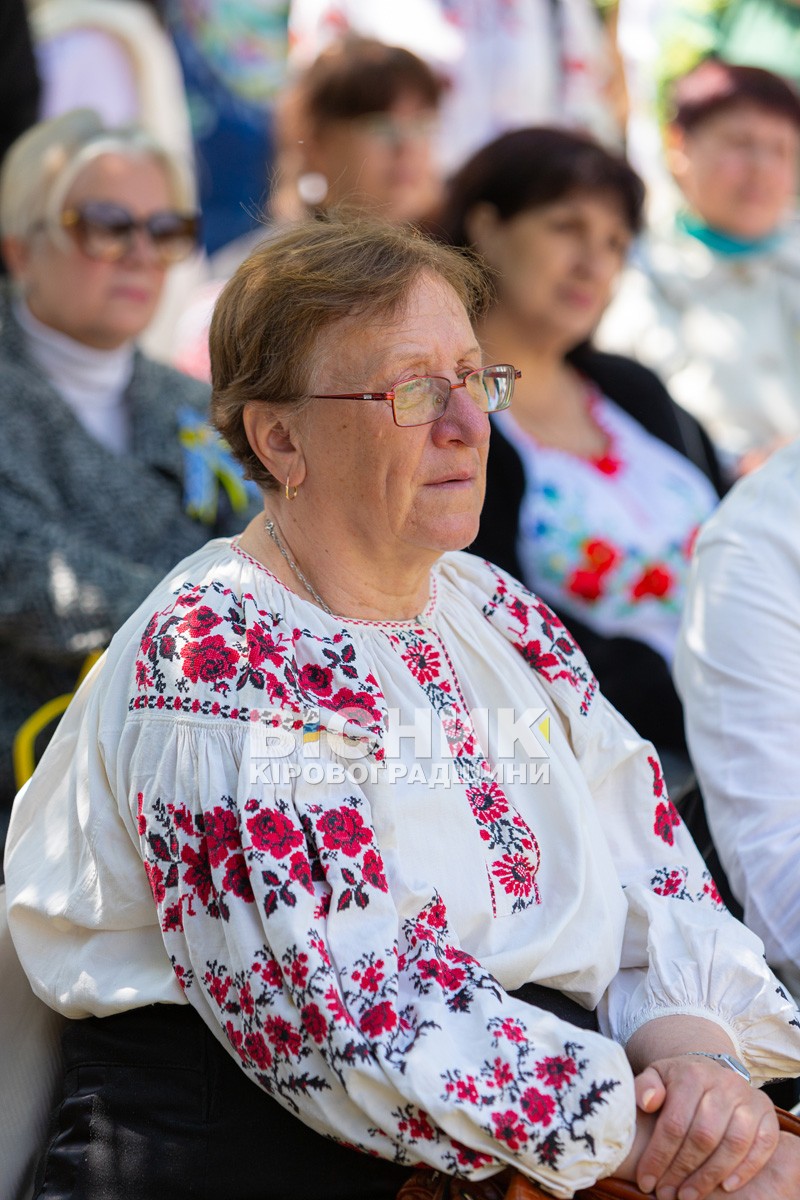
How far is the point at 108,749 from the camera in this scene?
1667mm

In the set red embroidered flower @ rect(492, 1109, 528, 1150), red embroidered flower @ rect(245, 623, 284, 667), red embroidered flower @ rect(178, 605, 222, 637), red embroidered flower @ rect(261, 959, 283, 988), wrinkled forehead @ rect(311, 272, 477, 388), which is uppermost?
wrinkled forehead @ rect(311, 272, 477, 388)

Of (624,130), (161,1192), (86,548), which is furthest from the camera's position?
(624,130)

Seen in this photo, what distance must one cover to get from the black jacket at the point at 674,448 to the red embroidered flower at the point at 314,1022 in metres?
1.36

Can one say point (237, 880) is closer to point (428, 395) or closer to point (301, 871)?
point (301, 871)

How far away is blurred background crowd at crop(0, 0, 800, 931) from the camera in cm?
288

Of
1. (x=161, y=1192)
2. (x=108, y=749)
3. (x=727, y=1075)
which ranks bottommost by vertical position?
Answer: (x=161, y=1192)

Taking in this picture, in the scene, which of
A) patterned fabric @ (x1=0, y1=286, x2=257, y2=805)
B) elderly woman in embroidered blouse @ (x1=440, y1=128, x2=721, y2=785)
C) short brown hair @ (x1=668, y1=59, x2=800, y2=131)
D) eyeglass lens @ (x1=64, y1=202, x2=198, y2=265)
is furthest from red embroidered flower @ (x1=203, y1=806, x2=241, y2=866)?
short brown hair @ (x1=668, y1=59, x2=800, y2=131)

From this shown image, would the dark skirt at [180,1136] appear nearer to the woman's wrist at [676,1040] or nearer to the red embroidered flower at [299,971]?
the red embroidered flower at [299,971]

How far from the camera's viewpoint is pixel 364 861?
5.26ft

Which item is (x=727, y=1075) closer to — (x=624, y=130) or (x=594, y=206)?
(x=594, y=206)

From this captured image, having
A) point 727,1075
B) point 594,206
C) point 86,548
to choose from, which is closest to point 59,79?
point 594,206

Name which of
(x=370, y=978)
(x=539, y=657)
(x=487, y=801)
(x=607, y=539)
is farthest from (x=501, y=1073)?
(x=607, y=539)

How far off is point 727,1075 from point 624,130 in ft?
15.0

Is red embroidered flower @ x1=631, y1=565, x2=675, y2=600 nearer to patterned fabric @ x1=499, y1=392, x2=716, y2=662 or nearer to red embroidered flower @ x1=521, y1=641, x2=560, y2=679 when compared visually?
patterned fabric @ x1=499, y1=392, x2=716, y2=662
